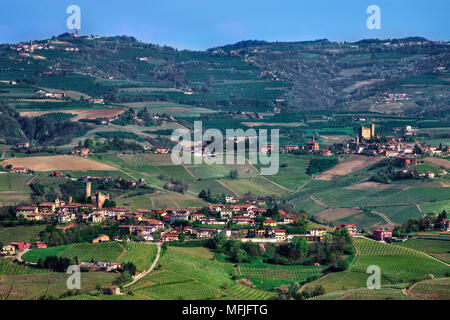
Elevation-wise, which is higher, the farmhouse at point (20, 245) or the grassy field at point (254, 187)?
the grassy field at point (254, 187)

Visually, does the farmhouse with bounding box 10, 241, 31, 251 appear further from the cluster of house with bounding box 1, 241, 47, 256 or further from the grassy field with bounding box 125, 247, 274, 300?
the grassy field with bounding box 125, 247, 274, 300

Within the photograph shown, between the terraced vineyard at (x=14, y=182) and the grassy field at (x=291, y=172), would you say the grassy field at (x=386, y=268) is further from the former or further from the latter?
the grassy field at (x=291, y=172)

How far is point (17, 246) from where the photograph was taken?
40.5 m

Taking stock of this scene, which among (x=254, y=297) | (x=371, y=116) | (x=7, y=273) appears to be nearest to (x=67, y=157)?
(x=7, y=273)

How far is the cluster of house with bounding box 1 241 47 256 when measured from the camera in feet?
129

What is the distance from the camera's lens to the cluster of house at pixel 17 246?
39.4 meters

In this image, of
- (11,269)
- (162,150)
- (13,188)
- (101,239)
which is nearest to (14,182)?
(13,188)

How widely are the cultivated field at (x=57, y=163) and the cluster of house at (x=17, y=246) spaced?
76.6 feet

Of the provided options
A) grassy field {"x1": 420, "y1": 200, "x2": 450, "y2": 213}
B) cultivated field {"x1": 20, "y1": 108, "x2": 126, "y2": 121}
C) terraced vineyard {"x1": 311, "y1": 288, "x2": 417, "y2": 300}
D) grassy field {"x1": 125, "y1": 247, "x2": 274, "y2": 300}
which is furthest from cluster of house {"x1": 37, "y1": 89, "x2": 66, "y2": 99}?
terraced vineyard {"x1": 311, "y1": 288, "x2": 417, "y2": 300}

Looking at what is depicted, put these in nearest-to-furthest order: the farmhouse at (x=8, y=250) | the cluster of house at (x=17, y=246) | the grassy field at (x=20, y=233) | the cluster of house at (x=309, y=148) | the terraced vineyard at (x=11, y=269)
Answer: the terraced vineyard at (x=11, y=269) → the farmhouse at (x=8, y=250) → the cluster of house at (x=17, y=246) → the grassy field at (x=20, y=233) → the cluster of house at (x=309, y=148)

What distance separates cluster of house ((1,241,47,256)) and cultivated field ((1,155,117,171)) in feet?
76.6

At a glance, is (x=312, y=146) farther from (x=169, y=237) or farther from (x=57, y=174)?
(x=169, y=237)

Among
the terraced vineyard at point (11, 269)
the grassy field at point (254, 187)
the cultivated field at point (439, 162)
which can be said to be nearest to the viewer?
the terraced vineyard at point (11, 269)

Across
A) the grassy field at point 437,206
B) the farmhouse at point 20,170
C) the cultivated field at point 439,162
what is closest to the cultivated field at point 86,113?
the farmhouse at point 20,170
